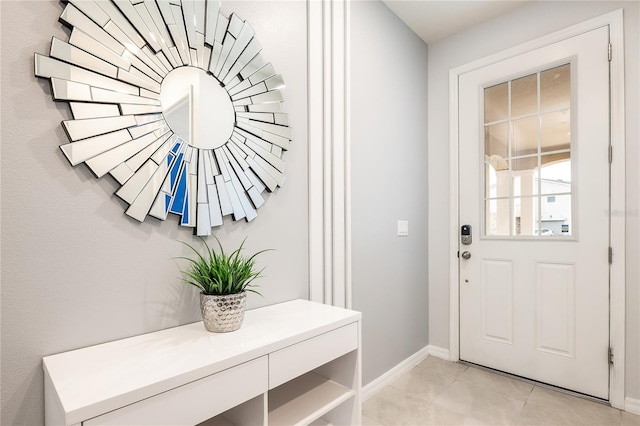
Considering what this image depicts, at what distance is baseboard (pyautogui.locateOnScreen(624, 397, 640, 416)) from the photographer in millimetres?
1830

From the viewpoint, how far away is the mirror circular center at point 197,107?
1.19 meters

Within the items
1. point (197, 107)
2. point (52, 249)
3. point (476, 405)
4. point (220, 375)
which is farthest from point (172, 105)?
point (476, 405)

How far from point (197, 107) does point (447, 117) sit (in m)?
2.04

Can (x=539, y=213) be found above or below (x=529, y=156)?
below

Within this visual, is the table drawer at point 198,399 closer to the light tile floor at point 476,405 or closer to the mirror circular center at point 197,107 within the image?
the mirror circular center at point 197,107

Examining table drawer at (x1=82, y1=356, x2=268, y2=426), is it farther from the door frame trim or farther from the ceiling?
the ceiling

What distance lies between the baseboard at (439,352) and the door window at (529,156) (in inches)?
39.1

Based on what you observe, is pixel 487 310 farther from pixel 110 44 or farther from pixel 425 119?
pixel 110 44

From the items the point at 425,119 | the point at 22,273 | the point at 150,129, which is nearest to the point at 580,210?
the point at 425,119

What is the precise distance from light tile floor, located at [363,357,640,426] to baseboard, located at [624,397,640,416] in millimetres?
38

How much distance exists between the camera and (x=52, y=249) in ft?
3.07

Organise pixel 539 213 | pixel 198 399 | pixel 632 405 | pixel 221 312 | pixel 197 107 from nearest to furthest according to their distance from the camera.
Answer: pixel 198 399, pixel 221 312, pixel 197 107, pixel 632 405, pixel 539 213

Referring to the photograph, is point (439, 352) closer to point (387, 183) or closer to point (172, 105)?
point (387, 183)

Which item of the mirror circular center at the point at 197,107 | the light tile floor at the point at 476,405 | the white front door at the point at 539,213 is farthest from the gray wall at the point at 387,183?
the mirror circular center at the point at 197,107
